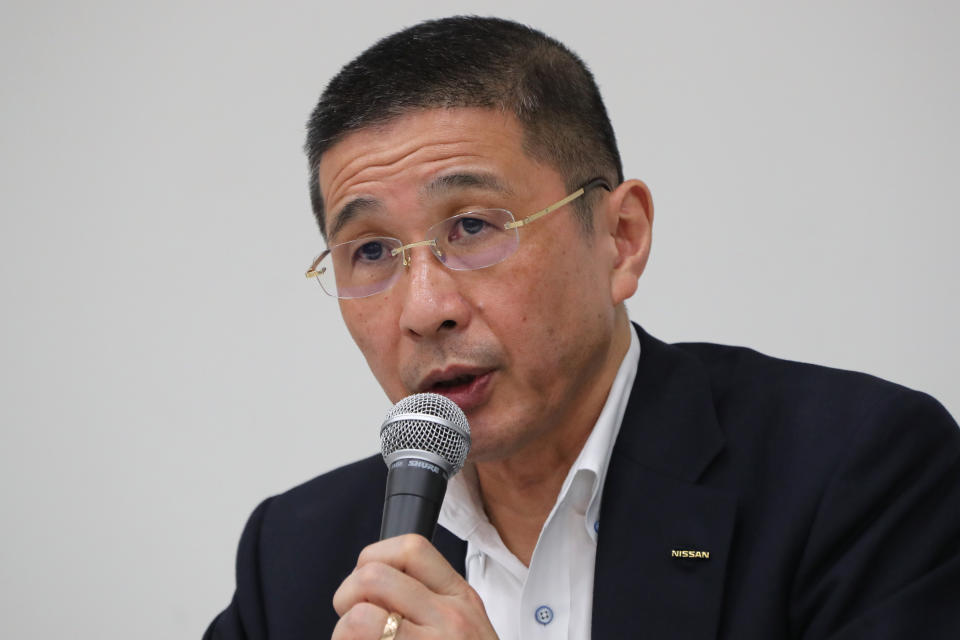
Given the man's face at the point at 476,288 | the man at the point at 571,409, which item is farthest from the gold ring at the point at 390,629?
the man's face at the point at 476,288

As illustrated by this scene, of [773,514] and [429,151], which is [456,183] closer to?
[429,151]

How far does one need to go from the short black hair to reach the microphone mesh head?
0.70m

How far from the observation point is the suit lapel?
2090 mm

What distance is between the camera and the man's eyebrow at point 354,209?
2238mm

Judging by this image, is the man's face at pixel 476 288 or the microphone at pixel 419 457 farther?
the man's face at pixel 476 288

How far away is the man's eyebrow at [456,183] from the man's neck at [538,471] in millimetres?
536

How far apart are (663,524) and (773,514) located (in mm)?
221

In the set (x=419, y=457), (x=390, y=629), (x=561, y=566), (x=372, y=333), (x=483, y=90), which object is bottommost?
(x=390, y=629)

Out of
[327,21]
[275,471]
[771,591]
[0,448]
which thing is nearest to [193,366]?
[275,471]

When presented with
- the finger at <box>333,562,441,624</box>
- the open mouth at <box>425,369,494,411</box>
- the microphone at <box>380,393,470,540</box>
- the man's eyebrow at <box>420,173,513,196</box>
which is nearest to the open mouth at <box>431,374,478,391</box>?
the open mouth at <box>425,369,494,411</box>

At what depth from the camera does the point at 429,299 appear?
2141 millimetres

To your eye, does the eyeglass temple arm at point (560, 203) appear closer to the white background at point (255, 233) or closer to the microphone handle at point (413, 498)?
the microphone handle at point (413, 498)

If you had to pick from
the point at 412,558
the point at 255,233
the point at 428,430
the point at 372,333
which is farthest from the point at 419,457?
the point at 255,233

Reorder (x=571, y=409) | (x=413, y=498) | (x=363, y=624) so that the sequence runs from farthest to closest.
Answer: (x=571, y=409) < (x=413, y=498) < (x=363, y=624)
